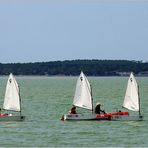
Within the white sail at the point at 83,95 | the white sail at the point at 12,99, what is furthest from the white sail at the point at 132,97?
the white sail at the point at 12,99

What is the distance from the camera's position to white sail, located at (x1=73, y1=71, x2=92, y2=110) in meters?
65.4

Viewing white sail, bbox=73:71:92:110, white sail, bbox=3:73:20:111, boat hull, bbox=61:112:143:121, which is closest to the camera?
boat hull, bbox=61:112:143:121

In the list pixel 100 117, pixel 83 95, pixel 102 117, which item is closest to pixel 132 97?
pixel 83 95

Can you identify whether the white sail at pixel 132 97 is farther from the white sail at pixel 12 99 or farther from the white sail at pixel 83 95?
the white sail at pixel 12 99

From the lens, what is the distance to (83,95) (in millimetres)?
65500

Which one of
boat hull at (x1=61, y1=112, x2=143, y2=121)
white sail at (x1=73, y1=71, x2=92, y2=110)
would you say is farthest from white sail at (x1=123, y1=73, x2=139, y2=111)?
boat hull at (x1=61, y1=112, x2=143, y2=121)

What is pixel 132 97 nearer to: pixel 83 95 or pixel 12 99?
pixel 83 95

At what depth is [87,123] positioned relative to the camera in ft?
200

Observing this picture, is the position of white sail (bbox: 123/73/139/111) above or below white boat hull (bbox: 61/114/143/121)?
above

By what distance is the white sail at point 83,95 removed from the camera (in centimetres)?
6538

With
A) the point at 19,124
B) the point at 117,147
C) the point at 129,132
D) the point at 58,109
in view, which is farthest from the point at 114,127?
the point at 58,109

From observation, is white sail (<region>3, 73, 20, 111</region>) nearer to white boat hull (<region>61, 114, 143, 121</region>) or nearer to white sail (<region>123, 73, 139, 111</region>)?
white boat hull (<region>61, 114, 143, 121</region>)

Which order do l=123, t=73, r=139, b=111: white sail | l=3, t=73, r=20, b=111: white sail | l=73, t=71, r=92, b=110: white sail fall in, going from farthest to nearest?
l=123, t=73, r=139, b=111: white sail → l=73, t=71, r=92, b=110: white sail → l=3, t=73, r=20, b=111: white sail

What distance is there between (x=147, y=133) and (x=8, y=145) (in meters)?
10.9
